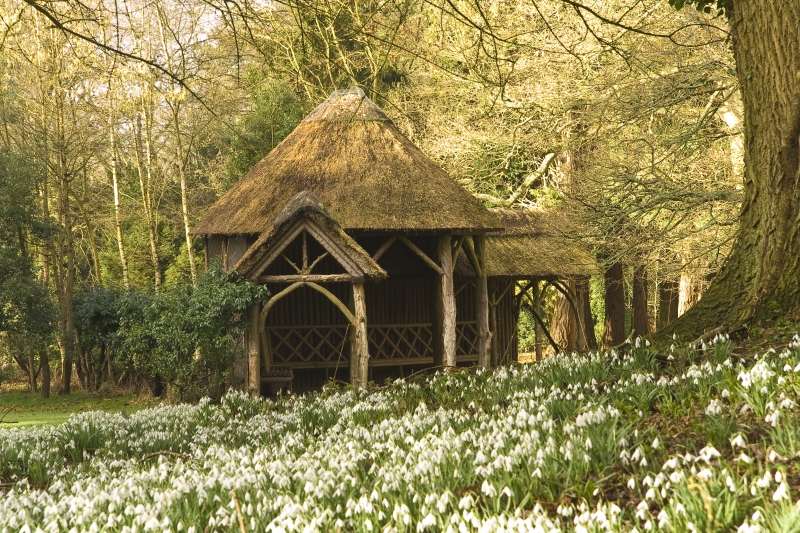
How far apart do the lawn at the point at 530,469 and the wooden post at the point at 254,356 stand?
7242mm

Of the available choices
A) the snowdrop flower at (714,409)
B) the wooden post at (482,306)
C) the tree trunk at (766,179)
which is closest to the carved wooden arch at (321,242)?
the wooden post at (482,306)

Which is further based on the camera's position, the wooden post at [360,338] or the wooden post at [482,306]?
the wooden post at [482,306]

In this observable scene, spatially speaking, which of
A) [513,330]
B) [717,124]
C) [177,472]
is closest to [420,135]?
[513,330]

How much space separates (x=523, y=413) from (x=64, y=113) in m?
25.6

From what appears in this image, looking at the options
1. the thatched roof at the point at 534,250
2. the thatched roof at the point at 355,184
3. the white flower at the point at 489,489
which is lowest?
the white flower at the point at 489,489

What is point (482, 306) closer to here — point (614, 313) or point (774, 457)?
point (614, 313)

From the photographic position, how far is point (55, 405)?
24.8 metres

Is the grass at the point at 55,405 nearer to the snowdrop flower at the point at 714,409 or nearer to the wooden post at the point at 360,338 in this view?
the wooden post at the point at 360,338

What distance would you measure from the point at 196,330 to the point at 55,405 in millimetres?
9749

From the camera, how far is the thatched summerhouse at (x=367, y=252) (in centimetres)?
1841

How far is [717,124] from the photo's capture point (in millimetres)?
21562

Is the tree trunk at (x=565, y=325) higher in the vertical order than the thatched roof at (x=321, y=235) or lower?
lower

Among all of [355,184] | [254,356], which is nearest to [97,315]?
[355,184]

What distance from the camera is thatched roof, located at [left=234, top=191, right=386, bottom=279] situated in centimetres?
1600
